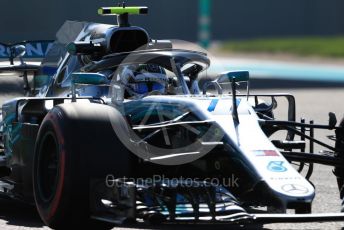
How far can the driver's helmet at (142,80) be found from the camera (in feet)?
24.0

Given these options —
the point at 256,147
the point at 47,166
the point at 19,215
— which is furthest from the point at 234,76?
the point at 19,215

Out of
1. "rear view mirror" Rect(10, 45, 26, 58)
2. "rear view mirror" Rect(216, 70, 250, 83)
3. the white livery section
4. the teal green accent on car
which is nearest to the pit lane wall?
"rear view mirror" Rect(10, 45, 26, 58)

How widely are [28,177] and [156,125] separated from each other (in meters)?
1.12

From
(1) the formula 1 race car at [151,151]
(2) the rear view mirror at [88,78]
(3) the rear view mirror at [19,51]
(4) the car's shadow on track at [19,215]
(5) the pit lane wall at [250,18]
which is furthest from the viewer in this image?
(5) the pit lane wall at [250,18]

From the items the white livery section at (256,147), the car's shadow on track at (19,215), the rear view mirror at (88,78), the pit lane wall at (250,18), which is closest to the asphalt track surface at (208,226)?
the car's shadow on track at (19,215)

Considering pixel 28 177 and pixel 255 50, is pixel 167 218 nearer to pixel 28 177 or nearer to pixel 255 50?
pixel 28 177

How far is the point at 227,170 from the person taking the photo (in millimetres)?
6141

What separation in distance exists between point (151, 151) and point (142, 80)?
3.38 feet

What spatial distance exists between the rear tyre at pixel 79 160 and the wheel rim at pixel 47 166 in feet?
0.37

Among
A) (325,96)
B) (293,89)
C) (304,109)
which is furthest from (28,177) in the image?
(293,89)

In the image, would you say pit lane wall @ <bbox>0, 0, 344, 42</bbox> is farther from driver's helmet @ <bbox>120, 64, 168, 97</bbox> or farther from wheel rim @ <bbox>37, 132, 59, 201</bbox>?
Result: wheel rim @ <bbox>37, 132, 59, 201</bbox>

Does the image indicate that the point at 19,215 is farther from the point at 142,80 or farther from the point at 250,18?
the point at 250,18

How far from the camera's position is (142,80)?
24.1 feet

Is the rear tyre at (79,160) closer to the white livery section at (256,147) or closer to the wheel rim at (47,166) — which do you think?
the wheel rim at (47,166)
